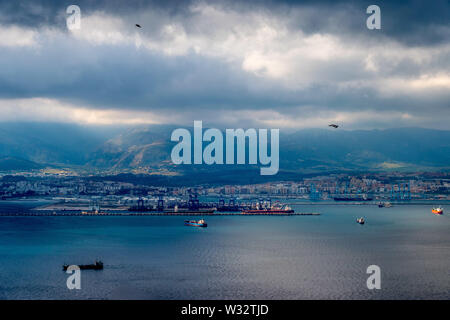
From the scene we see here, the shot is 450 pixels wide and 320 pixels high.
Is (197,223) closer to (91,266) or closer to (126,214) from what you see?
(126,214)

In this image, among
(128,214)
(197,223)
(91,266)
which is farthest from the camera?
(128,214)

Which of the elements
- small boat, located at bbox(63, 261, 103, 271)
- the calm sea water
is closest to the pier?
the calm sea water

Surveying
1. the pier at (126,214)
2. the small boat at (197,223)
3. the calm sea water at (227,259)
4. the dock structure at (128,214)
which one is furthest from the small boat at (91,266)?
the dock structure at (128,214)

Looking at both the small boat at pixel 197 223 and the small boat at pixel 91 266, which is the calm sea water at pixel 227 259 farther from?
the small boat at pixel 197 223

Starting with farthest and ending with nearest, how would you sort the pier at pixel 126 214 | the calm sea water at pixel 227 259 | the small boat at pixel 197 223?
the pier at pixel 126 214, the small boat at pixel 197 223, the calm sea water at pixel 227 259

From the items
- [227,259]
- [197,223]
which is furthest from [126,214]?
[227,259]

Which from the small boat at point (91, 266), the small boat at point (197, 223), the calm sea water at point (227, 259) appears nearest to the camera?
the calm sea water at point (227, 259)

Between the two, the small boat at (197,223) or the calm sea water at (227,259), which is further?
the small boat at (197,223)

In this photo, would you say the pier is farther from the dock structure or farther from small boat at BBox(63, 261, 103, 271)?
small boat at BBox(63, 261, 103, 271)

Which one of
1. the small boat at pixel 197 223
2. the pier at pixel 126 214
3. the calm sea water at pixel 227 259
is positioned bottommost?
the calm sea water at pixel 227 259
